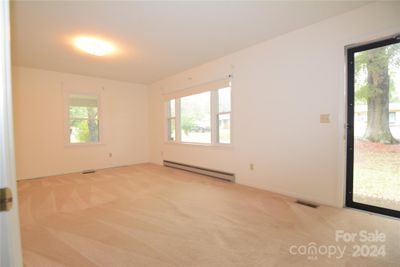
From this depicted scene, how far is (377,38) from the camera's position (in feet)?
7.95

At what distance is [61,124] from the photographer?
505 cm

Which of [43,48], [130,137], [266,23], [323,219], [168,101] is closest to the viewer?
[323,219]

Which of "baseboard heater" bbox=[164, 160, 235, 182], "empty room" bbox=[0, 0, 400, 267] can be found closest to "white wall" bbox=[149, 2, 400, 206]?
"empty room" bbox=[0, 0, 400, 267]

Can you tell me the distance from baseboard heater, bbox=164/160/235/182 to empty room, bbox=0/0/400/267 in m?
0.03

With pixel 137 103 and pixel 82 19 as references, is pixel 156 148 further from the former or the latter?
pixel 82 19

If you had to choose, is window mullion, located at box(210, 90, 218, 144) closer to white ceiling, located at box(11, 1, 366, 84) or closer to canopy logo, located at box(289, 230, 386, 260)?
white ceiling, located at box(11, 1, 366, 84)

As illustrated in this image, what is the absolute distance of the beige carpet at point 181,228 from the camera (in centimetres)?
173

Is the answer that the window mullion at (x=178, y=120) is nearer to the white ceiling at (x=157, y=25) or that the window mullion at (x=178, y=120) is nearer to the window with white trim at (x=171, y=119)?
the window with white trim at (x=171, y=119)

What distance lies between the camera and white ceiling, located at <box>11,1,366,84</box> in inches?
96.0

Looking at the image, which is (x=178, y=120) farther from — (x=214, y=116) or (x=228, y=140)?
(x=228, y=140)

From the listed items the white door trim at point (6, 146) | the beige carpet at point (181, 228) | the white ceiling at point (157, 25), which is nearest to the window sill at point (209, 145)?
the beige carpet at point (181, 228)

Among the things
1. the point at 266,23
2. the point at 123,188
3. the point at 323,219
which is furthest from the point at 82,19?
the point at 323,219

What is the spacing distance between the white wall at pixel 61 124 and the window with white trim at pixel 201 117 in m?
1.37

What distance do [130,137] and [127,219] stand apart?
4160 millimetres
